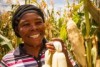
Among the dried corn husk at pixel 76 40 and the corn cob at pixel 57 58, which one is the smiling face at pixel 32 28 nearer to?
the dried corn husk at pixel 76 40

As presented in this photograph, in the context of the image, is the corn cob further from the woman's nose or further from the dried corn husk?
the woman's nose

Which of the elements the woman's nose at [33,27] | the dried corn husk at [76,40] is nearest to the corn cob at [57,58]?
the dried corn husk at [76,40]

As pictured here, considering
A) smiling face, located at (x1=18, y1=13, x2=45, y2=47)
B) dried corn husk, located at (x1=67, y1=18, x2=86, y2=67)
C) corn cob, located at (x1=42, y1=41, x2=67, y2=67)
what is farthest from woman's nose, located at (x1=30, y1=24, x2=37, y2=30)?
corn cob, located at (x1=42, y1=41, x2=67, y2=67)

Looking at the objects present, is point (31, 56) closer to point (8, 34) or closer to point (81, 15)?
point (81, 15)

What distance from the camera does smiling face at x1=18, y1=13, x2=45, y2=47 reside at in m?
1.74

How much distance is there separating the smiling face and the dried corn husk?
0.87 feet

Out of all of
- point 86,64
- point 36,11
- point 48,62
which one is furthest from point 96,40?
point 48,62

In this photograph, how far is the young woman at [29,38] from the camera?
175cm

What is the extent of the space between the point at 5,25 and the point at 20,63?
7.86ft

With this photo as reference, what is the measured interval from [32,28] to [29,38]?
7 cm

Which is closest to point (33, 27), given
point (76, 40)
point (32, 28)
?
point (32, 28)

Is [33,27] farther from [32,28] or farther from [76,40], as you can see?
[76,40]

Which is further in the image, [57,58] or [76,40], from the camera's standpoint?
[76,40]

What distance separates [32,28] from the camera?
5.69ft
